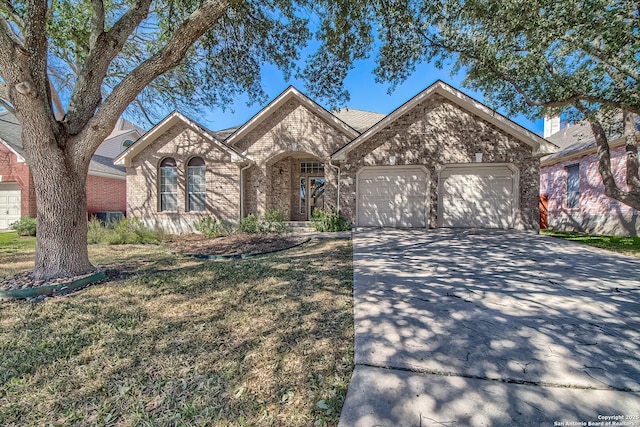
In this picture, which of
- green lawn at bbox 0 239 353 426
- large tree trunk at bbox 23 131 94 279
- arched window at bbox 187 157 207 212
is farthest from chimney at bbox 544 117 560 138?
large tree trunk at bbox 23 131 94 279

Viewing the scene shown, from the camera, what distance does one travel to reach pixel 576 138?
15.1 metres

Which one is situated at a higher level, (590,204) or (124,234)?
(590,204)

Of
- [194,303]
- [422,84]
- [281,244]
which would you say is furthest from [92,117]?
[422,84]

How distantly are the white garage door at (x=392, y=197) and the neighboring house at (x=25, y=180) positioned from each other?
45.0 ft

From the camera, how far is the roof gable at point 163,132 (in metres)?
11.9

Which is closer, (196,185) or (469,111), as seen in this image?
(469,111)

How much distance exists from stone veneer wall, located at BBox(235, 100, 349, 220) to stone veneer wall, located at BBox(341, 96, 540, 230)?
1.46 meters

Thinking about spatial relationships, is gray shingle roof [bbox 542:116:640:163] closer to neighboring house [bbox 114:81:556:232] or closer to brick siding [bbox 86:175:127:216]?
neighboring house [bbox 114:81:556:232]

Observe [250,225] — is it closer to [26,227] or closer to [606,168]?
[26,227]

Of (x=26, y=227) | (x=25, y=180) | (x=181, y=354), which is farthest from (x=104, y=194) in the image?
(x=181, y=354)

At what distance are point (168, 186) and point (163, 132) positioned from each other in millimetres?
2384

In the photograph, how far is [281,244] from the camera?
8625 millimetres

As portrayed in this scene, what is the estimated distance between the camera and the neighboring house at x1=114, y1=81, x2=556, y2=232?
10.8m

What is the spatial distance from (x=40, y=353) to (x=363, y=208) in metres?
10.3
